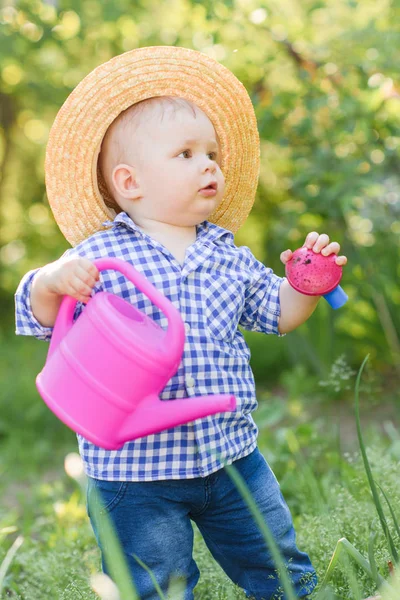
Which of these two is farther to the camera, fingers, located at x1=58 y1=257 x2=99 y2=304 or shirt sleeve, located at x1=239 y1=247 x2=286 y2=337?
shirt sleeve, located at x1=239 y1=247 x2=286 y2=337

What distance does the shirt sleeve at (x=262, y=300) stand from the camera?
1.77 meters

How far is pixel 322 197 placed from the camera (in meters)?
3.24

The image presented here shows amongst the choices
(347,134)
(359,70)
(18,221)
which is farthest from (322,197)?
(18,221)

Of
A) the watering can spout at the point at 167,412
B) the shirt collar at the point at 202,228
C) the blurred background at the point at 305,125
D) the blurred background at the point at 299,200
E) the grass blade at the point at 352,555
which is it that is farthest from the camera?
the blurred background at the point at 305,125

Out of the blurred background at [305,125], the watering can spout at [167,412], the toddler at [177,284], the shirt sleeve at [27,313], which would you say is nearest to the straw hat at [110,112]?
the toddler at [177,284]

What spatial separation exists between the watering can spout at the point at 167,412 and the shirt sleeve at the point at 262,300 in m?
0.46

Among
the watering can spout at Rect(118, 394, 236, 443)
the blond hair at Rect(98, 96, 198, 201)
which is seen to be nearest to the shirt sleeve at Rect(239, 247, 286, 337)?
the blond hair at Rect(98, 96, 198, 201)

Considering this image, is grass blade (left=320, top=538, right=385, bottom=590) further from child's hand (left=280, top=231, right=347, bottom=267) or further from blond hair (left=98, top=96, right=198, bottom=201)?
blond hair (left=98, top=96, right=198, bottom=201)

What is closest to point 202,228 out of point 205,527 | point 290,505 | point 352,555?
point 205,527

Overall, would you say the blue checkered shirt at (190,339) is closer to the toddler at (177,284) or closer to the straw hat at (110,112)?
the toddler at (177,284)

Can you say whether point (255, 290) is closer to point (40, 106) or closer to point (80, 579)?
point (80, 579)

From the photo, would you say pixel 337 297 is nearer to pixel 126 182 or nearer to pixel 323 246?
pixel 323 246

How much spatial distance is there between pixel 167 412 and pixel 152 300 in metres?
0.20

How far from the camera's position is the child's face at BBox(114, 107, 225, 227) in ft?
5.36
